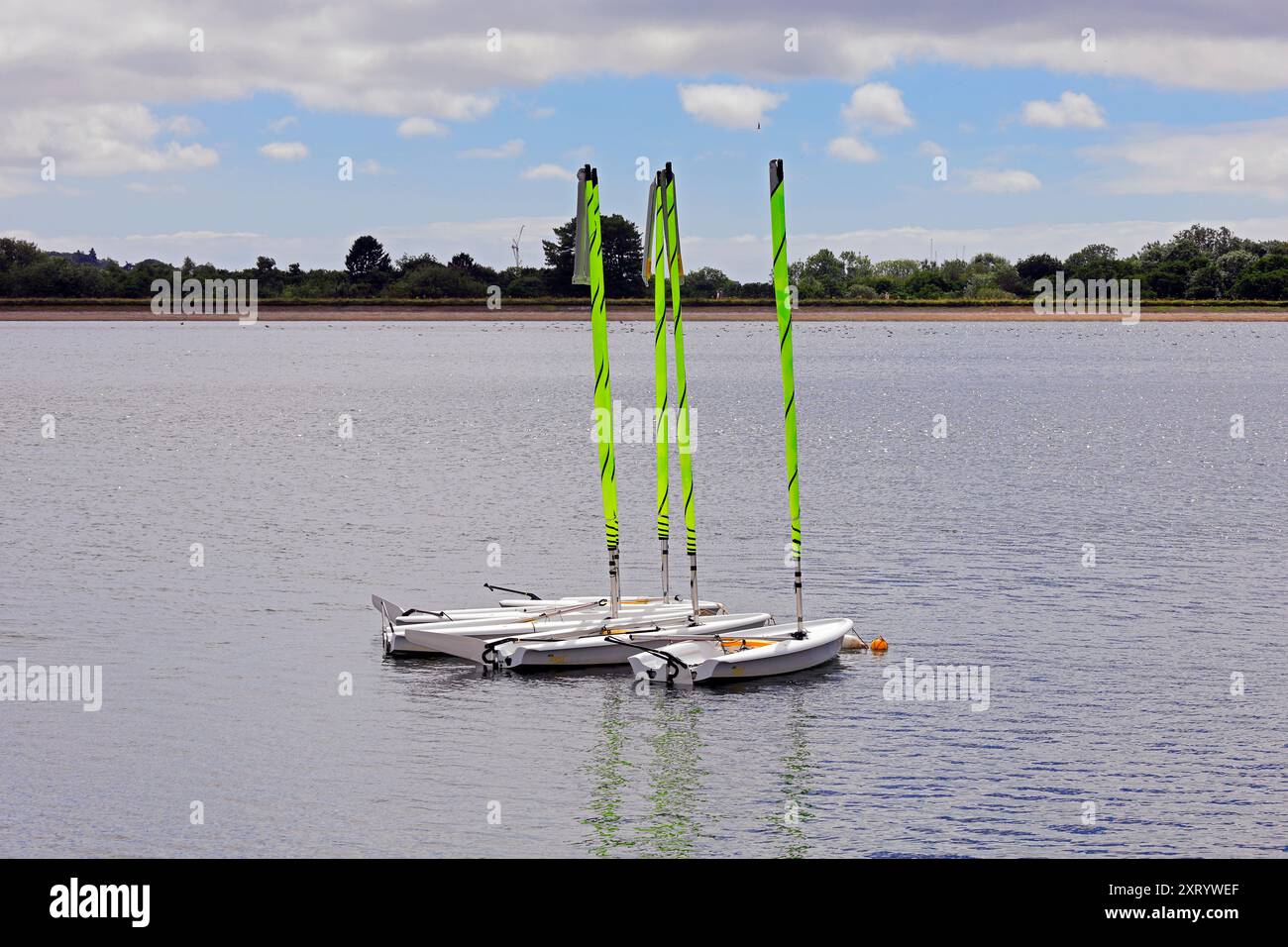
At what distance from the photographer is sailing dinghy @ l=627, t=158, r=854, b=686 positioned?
31766 millimetres

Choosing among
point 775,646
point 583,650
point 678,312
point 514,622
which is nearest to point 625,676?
point 583,650

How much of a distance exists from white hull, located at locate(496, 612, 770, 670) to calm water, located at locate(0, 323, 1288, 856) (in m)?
0.46

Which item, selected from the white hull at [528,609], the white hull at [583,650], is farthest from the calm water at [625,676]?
the white hull at [528,609]

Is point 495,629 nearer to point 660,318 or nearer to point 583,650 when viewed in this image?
point 583,650

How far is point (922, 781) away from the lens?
2558 cm

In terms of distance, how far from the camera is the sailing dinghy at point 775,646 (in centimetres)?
3177

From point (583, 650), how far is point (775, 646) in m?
4.15

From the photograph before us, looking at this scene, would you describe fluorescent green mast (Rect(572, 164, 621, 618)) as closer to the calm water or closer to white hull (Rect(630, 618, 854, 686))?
white hull (Rect(630, 618, 854, 686))

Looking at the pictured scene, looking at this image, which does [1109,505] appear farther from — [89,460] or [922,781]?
[89,460]

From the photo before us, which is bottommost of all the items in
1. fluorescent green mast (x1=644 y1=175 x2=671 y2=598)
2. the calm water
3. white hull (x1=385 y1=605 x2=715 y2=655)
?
the calm water

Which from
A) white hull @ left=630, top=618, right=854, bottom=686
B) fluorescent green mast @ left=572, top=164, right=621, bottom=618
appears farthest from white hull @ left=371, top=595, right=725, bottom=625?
white hull @ left=630, top=618, right=854, bottom=686

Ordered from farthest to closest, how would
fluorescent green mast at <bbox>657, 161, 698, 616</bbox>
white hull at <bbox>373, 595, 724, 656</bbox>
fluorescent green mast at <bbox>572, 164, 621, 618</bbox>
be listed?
Answer: fluorescent green mast at <bbox>657, 161, 698, 616</bbox> < fluorescent green mast at <bbox>572, 164, 621, 618</bbox> < white hull at <bbox>373, 595, 724, 656</bbox>

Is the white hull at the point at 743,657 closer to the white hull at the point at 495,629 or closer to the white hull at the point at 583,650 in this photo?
the white hull at the point at 583,650
